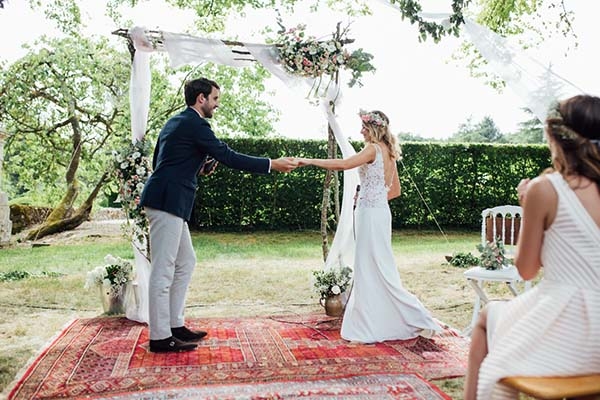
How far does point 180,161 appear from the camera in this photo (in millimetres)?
4035

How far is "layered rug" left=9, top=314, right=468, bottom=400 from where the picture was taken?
3.21 m

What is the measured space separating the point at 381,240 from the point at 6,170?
32.2ft

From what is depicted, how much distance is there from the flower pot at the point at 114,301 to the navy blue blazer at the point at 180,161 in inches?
62.2

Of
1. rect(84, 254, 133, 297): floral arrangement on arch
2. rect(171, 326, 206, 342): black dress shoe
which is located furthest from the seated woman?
rect(84, 254, 133, 297): floral arrangement on arch

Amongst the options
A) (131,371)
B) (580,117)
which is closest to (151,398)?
(131,371)

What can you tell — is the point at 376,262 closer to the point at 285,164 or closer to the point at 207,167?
the point at 285,164

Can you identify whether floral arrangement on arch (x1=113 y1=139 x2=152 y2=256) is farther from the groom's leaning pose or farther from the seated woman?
the seated woman

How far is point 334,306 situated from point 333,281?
22cm

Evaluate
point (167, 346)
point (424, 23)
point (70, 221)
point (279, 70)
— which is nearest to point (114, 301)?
point (167, 346)

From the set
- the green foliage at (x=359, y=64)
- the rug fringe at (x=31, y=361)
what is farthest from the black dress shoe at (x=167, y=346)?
the green foliage at (x=359, y=64)

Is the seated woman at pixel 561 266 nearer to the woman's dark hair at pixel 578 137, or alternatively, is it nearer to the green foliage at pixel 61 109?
the woman's dark hair at pixel 578 137

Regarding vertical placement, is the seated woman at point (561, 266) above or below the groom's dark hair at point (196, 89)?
below

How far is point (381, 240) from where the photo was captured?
4.49 m

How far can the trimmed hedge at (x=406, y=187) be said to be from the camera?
1166cm
